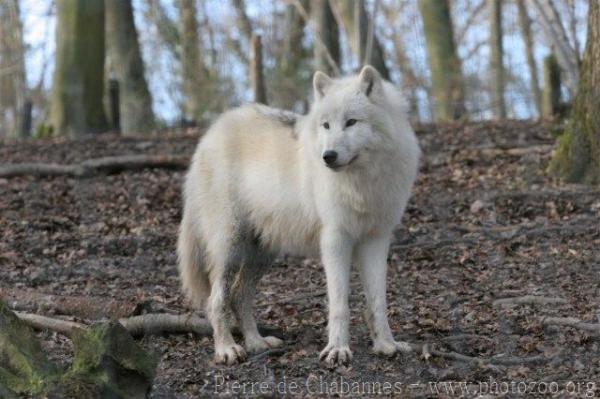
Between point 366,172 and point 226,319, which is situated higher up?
point 366,172

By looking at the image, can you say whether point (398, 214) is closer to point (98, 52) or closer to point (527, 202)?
point (527, 202)

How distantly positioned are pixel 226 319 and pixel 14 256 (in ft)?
8.62

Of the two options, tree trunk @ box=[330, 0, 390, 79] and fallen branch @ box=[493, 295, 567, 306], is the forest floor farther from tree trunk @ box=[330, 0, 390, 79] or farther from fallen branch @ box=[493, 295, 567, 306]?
tree trunk @ box=[330, 0, 390, 79]

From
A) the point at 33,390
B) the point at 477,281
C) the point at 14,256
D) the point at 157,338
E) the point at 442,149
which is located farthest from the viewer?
the point at 442,149

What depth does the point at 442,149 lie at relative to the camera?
983 centimetres

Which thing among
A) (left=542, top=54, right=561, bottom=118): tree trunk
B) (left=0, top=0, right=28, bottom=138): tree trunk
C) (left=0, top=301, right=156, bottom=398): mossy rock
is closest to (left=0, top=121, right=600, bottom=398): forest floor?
(left=0, top=301, right=156, bottom=398): mossy rock

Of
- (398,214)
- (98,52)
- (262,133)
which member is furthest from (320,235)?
(98,52)

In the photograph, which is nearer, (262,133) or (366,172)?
(366,172)

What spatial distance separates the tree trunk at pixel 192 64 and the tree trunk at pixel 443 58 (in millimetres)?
5186

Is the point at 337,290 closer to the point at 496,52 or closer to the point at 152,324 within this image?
the point at 152,324

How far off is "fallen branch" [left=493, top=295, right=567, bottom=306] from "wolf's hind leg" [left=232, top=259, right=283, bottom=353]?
140cm

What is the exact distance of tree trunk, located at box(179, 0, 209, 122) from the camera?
19234 millimetres

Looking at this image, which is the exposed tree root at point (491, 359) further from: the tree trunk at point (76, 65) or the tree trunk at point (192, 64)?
the tree trunk at point (192, 64)

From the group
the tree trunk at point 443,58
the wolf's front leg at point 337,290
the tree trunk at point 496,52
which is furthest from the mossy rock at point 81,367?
the tree trunk at point 496,52
